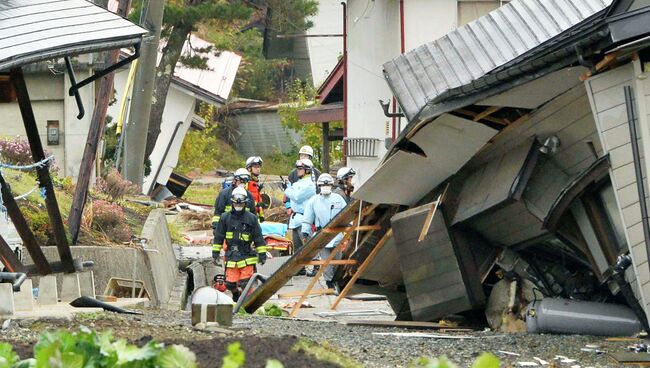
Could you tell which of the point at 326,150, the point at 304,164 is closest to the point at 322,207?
the point at 304,164

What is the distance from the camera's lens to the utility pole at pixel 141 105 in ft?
94.3

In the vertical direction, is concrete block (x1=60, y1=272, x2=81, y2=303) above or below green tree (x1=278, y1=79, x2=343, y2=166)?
below

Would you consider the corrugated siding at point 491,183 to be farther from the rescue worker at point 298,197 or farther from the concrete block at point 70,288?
the rescue worker at point 298,197

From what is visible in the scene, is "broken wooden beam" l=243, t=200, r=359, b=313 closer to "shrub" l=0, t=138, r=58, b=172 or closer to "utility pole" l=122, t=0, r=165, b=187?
"shrub" l=0, t=138, r=58, b=172

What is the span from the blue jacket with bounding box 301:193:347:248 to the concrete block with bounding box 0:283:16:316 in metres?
9.80

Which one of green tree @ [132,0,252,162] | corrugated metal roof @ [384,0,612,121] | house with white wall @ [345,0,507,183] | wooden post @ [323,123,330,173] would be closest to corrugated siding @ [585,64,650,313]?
corrugated metal roof @ [384,0,612,121]

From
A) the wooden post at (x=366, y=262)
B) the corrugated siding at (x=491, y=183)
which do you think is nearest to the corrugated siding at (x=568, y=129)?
the corrugated siding at (x=491, y=183)

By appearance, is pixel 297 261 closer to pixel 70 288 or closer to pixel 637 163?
pixel 70 288

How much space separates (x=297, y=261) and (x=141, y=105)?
14.2m

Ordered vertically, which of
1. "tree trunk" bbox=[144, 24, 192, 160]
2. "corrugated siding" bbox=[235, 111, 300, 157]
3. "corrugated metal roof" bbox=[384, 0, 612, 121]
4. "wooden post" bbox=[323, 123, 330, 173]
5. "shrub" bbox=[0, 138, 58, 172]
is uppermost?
"corrugated siding" bbox=[235, 111, 300, 157]

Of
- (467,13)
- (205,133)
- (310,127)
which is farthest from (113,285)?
(205,133)

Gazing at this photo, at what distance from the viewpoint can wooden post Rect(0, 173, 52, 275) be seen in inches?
530

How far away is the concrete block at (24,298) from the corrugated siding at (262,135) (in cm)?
4368

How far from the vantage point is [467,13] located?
2594 cm
